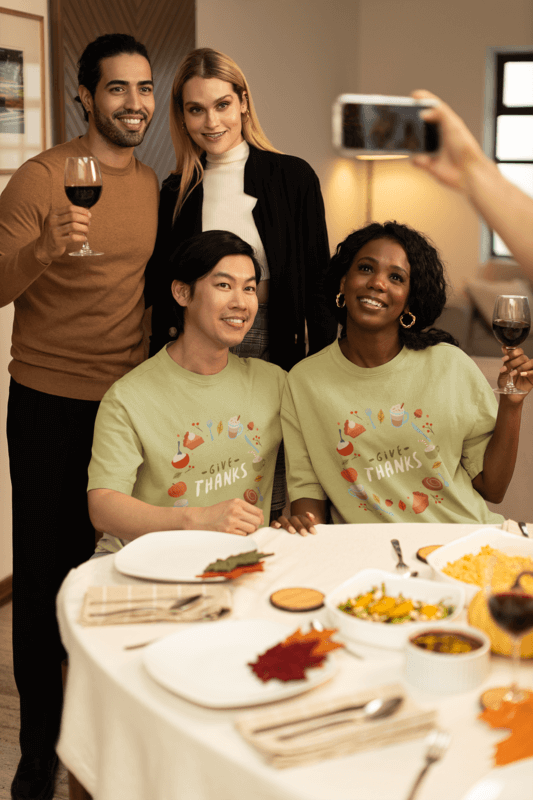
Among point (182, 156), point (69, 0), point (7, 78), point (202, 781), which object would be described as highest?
point (69, 0)

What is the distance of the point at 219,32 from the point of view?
14.3 feet

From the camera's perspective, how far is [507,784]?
0.78 m

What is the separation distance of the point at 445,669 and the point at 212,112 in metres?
1.64

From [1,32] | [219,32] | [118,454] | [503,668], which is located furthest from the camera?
[219,32]

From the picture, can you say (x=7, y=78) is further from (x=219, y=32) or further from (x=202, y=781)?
(x=202, y=781)

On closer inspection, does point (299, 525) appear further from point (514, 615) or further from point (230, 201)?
point (230, 201)

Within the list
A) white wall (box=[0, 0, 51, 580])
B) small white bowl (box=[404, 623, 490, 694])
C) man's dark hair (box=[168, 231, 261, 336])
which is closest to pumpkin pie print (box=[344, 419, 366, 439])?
man's dark hair (box=[168, 231, 261, 336])

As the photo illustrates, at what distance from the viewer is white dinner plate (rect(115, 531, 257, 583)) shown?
1290 millimetres

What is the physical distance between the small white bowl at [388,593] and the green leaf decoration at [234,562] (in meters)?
0.20

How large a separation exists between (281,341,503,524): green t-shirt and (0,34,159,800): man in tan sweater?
547 millimetres

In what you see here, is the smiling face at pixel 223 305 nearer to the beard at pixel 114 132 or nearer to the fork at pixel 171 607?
the beard at pixel 114 132

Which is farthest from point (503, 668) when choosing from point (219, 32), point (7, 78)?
point (219, 32)

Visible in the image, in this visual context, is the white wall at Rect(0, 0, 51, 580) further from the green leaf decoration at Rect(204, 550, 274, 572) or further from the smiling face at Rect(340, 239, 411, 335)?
the green leaf decoration at Rect(204, 550, 274, 572)

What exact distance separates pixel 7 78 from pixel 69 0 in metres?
0.48
